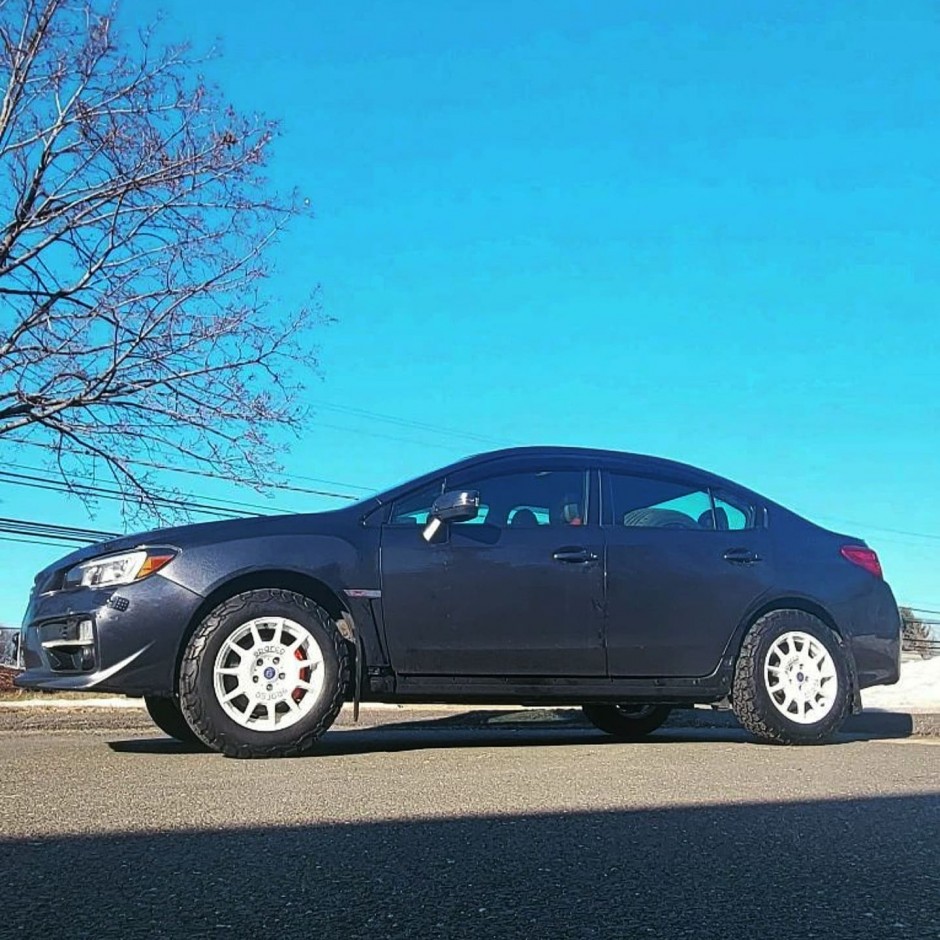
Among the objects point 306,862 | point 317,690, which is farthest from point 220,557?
point 306,862

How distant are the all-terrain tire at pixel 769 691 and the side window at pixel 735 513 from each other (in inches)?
19.9

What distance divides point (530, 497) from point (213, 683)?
188 cm

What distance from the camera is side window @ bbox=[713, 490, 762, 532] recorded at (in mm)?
5984

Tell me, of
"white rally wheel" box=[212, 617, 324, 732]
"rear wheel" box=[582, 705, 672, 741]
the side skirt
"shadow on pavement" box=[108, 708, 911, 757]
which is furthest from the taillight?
"white rally wheel" box=[212, 617, 324, 732]

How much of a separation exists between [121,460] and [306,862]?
470 inches

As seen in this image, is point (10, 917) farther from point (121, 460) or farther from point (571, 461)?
point (121, 460)

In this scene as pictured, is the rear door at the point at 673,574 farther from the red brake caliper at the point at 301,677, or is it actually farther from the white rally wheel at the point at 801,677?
the red brake caliper at the point at 301,677

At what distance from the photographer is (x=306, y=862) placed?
8.38 ft

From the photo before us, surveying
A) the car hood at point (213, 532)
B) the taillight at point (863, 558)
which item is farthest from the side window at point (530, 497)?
the taillight at point (863, 558)

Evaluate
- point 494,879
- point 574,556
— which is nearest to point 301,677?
point 574,556

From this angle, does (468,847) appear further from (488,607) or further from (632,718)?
(632,718)

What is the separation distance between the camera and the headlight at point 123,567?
4836mm

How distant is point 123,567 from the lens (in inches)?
192

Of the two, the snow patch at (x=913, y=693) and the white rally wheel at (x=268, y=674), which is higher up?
the white rally wheel at (x=268, y=674)
